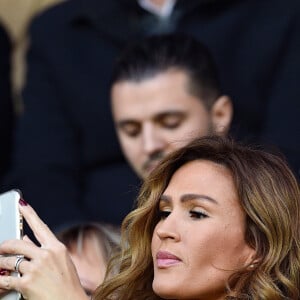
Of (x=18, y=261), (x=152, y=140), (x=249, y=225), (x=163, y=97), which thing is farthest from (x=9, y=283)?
(x=163, y=97)

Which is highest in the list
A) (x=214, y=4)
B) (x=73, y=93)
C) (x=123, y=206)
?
(x=214, y=4)

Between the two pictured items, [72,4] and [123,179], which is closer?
[123,179]

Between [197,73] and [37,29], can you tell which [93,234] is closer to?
[197,73]

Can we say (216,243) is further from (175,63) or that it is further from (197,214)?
(175,63)

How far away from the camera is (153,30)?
3.25 meters

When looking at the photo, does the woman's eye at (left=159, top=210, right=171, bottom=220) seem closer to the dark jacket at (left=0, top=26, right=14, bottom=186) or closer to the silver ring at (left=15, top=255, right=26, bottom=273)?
the silver ring at (left=15, top=255, right=26, bottom=273)

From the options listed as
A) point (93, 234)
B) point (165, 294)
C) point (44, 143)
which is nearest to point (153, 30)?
point (44, 143)

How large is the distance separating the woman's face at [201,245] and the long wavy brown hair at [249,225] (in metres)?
0.02

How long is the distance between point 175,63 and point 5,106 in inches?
25.5

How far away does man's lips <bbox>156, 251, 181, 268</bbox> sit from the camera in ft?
6.61

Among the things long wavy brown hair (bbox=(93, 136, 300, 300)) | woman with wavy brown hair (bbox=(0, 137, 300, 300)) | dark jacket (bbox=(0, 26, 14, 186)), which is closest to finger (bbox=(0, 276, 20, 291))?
woman with wavy brown hair (bbox=(0, 137, 300, 300))

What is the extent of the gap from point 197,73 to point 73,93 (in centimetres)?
43

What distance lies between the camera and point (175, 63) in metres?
3.02

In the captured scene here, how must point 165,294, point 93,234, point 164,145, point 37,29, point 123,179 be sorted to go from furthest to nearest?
1. point 37,29
2. point 123,179
3. point 164,145
4. point 93,234
5. point 165,294
